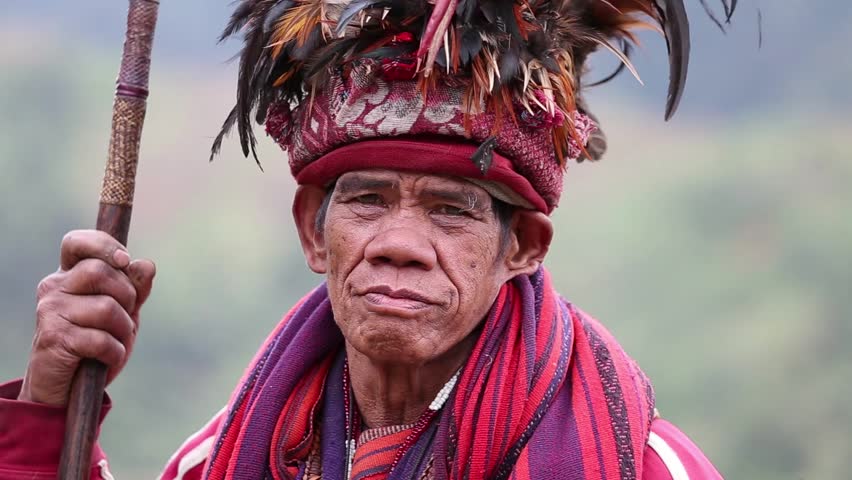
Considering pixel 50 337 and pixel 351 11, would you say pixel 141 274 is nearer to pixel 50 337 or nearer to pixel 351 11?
pixel 50 337

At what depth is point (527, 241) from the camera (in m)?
3.07

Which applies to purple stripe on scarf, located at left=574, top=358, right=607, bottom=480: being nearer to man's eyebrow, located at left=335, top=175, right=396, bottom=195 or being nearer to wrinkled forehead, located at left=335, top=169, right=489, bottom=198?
wrinkled forehead, located at left=335, top=169, right=489, bottom=198

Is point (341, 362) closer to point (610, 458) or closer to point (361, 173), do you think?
point (361, 173)

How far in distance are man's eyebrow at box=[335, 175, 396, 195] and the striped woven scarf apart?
420mm

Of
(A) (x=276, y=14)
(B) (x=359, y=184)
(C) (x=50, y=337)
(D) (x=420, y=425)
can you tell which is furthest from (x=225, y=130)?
(D) (x=420, y=425)

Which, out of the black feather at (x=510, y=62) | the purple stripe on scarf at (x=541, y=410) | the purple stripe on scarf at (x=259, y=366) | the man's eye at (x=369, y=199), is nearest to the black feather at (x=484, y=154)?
the black feather at (x=510, y=62)

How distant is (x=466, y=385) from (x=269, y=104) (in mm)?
843

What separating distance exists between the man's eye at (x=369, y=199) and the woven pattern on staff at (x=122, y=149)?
614 millimetres

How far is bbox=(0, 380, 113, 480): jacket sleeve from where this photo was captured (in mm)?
3117

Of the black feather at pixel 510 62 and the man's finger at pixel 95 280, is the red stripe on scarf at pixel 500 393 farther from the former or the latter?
the man's finger at pixel 95 280

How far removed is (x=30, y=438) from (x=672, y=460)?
159 centimetres

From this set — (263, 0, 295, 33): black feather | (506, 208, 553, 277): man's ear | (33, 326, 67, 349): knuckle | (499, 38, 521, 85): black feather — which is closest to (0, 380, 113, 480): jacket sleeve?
(33, 326, 67, 349): knuckle

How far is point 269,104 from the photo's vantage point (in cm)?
307

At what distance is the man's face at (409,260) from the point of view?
2.81 meters
